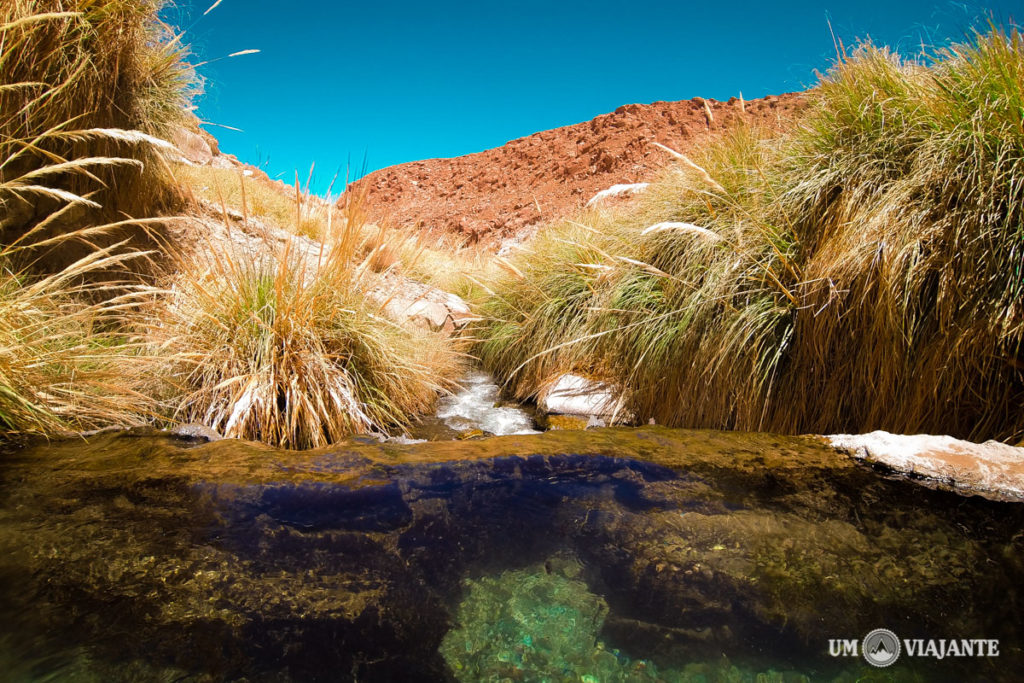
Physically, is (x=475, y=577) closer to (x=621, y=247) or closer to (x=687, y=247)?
(x=687, y=247)

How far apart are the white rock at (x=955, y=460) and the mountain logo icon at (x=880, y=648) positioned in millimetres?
813

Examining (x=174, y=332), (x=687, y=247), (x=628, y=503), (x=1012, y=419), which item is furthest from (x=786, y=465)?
(x=174, y=332)

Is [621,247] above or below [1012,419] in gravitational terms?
above

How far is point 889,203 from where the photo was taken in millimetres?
2572

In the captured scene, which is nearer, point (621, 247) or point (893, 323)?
point (893, 323)

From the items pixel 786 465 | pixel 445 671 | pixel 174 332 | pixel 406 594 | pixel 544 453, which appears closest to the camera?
pixel 445 671

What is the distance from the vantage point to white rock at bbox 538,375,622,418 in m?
3.56

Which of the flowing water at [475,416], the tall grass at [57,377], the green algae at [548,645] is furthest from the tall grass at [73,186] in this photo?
the green algae at [548,645]

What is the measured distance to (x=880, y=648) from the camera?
47.2 inches

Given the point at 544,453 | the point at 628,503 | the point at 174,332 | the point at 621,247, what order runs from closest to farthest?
the point at 628,503 < the point at 544,453 < the point at 174,332 < the point at 621,247

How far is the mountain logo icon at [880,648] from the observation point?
1.16 m

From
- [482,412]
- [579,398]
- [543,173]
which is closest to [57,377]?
[482,412]

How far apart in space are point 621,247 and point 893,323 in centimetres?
186

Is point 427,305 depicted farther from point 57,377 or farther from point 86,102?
point 57,377
